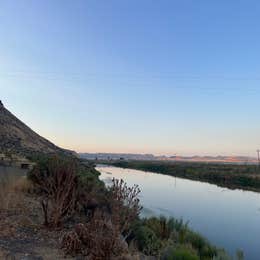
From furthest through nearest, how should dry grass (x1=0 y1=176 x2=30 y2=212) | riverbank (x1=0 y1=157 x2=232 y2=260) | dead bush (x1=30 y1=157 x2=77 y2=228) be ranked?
dry grass (x1=0 y1=176 x2=30 y2=212) → dead bush (x1=30 y1=157 x2=77 y2=228) → riverbank (x1=0 y1=157 x2=232 y2=260)

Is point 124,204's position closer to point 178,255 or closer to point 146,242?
point 178,255

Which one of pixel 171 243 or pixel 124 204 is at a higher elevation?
pixel 124 204

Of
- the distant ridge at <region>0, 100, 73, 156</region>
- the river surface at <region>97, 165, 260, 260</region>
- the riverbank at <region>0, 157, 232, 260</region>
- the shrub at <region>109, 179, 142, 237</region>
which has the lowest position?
the river surface at <region>97, 165, 260, 260</region>

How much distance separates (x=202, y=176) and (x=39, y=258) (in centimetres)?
5351

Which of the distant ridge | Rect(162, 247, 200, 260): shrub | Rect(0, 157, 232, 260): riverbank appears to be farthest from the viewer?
the distant ridge

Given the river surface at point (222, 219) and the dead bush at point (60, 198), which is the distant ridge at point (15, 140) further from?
the dead bush at point (60, 198)

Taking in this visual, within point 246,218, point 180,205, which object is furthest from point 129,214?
point 180,205

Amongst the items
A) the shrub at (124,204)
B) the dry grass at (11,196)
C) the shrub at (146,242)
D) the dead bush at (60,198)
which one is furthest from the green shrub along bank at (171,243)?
the dry grass at (11,196)

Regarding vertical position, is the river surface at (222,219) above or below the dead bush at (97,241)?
below

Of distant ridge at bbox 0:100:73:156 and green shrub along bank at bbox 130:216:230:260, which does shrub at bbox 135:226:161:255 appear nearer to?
green shrub along bank at bbox 130:216:230:260

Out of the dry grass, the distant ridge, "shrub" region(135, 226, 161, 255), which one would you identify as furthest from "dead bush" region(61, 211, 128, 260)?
the distant ridge

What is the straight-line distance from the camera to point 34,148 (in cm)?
4225

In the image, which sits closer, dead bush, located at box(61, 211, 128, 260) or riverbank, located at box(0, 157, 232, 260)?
dead bush, located at box(61, 211, 128, 260)

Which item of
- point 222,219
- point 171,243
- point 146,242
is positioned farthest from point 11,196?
point 222,219
